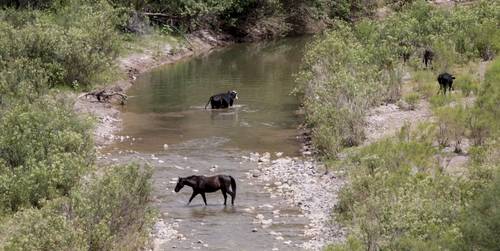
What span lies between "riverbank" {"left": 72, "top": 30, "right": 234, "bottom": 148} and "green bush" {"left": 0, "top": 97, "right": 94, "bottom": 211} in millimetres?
4915

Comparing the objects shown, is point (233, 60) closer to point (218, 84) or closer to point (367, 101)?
point (218, 84)

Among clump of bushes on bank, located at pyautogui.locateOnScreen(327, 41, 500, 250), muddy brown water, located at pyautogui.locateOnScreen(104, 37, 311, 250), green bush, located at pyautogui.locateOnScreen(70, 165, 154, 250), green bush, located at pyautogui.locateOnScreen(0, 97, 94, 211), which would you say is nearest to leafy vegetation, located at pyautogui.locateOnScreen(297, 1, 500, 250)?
clump of bushes on bank, located at pyautogui.locateOnScreen(327, 41, 500, 250)

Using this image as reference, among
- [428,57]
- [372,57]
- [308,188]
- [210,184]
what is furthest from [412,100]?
[210,184]

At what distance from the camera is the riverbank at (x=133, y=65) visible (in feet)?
91.8

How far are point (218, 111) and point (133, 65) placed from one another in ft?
38.3

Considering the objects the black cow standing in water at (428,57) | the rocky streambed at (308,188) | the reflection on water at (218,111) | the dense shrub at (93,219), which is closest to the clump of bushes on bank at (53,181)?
the dense shrub at (93,219)

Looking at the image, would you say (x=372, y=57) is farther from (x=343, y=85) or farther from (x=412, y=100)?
(x=343, y=85)

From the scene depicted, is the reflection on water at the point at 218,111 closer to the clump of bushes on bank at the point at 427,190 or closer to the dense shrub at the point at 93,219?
the clump of bushes on bank at the point at 427,190

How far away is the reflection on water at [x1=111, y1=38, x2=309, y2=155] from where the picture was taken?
89.1 ft

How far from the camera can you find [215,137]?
27188mm

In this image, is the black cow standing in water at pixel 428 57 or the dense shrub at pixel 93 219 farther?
the black cow standing in water at pixel 428 57

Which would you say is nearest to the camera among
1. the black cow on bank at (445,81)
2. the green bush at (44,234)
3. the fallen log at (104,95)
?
the green bush at (44,234)

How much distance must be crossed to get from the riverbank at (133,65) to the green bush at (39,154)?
4.91m

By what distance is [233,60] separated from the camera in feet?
152
